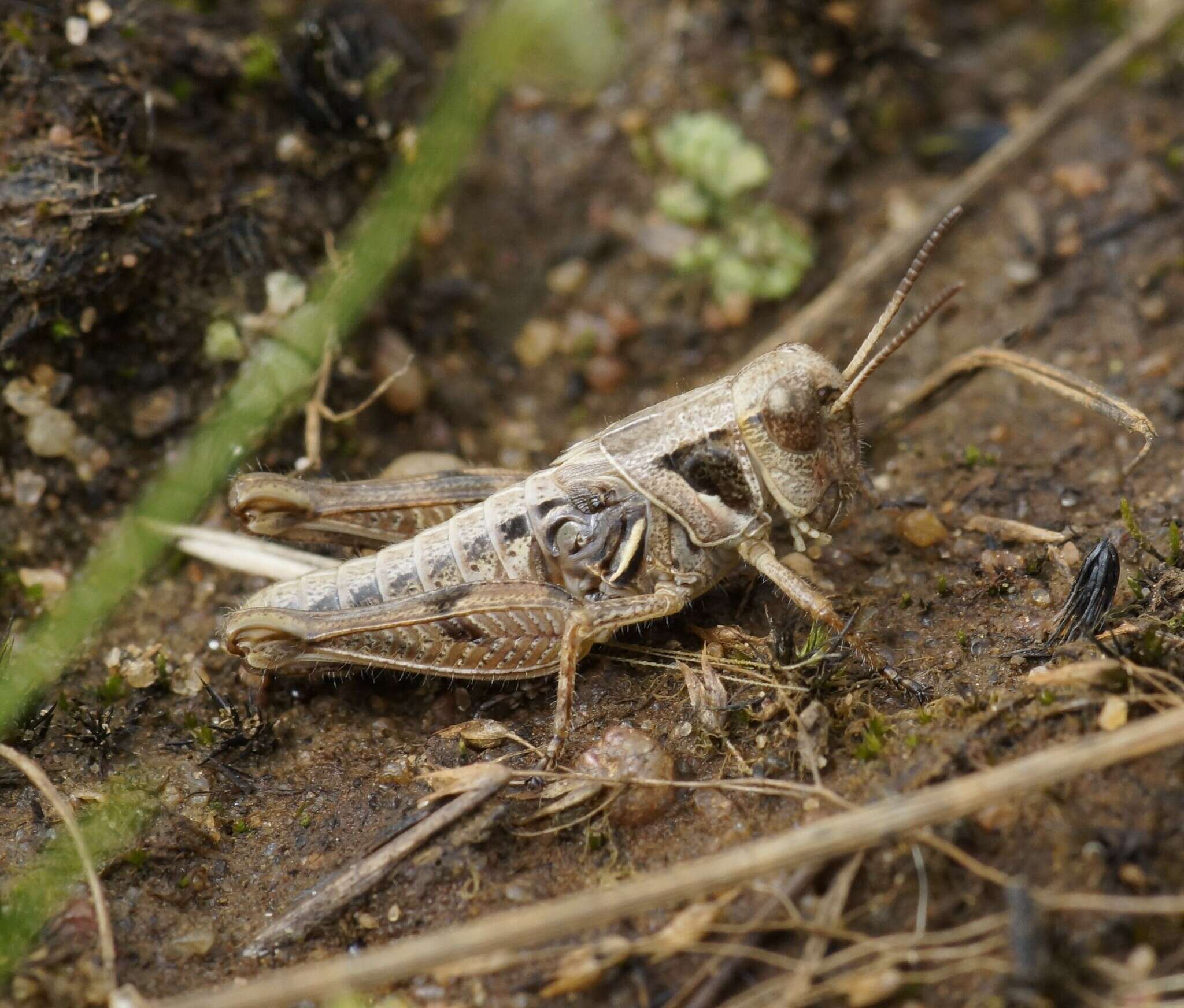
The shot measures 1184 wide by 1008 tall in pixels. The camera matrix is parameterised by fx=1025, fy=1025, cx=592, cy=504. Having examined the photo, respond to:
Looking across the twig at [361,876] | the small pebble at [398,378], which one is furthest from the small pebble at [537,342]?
the twig at [361,876]

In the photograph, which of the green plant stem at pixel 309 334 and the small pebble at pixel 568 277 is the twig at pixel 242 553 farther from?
the small pebble at pixel 568 277

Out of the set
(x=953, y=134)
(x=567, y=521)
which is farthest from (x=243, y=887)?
(x=953, y=134)

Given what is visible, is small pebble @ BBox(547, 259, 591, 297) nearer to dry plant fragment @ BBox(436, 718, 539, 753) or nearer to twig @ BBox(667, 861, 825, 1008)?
dry plant fragment @ BBox(436, 718, 539, 753)

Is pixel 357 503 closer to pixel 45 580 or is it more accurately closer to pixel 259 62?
pixel 45 580

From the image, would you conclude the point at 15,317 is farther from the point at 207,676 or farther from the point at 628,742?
the point at 628,742

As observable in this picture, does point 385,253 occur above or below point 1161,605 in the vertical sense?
above

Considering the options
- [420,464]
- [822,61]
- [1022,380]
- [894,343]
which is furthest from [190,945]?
[822,61]
